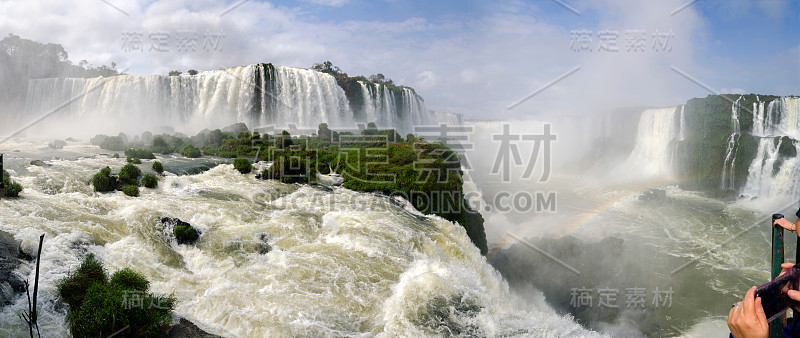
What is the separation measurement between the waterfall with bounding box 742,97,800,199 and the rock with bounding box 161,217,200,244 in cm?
3874

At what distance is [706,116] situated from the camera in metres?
36.8

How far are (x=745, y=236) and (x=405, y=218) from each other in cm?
2147

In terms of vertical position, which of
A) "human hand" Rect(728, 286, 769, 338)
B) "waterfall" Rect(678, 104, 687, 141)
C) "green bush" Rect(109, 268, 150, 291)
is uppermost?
"waterfall" Rect(678, 104, 687, 141)

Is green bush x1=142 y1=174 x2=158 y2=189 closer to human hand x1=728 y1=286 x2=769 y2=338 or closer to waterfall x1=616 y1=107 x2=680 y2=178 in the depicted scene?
human hand x1=728 y1=286 x2=769 y2=338

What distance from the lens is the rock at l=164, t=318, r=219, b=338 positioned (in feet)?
19.5

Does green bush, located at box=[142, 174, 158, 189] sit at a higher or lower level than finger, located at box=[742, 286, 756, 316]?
lower

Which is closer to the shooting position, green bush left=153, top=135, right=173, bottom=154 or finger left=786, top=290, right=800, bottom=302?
finger left=786, top=290, right=800, bottom=302

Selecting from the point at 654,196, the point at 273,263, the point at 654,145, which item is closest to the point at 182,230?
the point at 273,263

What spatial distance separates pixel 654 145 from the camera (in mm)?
41719

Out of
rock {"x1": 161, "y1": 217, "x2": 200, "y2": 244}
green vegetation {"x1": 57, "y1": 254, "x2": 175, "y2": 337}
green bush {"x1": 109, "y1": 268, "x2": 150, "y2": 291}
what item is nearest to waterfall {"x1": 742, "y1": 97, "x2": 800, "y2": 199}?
rock {"x1": 161, "y1": 217, "x2": 200, "y2": 244}

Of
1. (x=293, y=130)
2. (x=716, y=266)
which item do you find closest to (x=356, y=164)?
(x=716, y=266)

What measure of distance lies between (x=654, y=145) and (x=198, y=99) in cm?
4801

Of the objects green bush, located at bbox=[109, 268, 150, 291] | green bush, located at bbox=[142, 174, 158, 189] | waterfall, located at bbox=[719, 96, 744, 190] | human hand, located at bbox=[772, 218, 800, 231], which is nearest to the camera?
human hand, located at bbox=[772, 218, 800, 231]

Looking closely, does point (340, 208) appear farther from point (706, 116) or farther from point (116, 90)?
point (706, 116)
